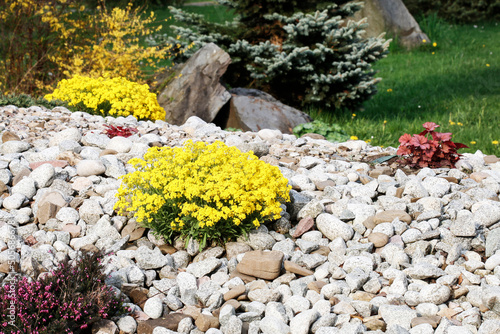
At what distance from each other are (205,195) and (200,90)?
A: 3.89 metres

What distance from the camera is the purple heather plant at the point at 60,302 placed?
218cm

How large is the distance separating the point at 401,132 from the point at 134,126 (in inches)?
131

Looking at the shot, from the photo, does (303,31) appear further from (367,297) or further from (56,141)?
(367,297)

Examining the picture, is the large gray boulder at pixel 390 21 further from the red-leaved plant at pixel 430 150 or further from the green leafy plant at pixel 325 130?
the red-leaved plant at pixel 430 150

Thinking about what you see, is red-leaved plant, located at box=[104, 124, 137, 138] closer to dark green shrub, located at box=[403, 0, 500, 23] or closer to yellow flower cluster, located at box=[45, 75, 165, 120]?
yellow flower cluster, located at box=[45, 75, 165, 120]

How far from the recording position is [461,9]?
15031 mm

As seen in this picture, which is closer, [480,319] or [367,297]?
[480,319]

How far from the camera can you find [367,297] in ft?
8.61

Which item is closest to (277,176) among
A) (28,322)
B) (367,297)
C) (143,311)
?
(367,297)

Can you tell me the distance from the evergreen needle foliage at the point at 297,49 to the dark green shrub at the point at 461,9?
30.2 feet

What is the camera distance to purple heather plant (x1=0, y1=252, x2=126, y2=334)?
2182 mm

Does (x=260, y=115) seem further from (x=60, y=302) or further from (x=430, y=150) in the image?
(x=60, y=302)

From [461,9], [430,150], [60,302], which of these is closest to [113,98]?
[430,150]

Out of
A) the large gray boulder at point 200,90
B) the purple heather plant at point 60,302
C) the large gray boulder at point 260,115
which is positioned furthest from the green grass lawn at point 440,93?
the purple heather plant at point 60,302
